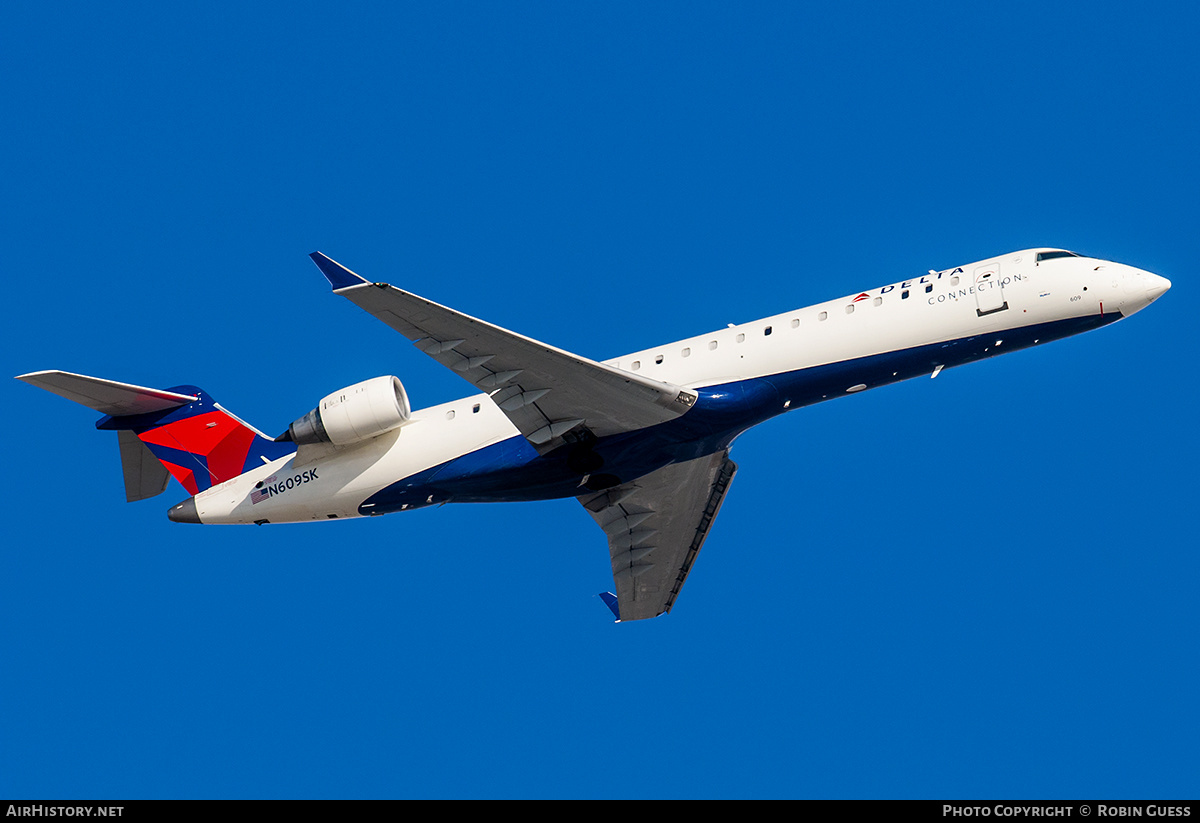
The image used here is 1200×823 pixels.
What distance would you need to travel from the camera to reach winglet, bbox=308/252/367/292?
20.6 metres

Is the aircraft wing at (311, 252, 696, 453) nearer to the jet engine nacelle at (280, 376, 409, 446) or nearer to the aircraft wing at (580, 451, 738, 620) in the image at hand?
the jet engine nacelle at (280, 376, 409, 446)

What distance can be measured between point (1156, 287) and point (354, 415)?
14.8 m

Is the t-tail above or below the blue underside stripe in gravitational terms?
above

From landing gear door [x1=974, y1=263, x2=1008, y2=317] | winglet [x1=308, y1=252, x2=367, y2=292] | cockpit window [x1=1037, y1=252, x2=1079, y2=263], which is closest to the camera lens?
winglet [x1=308, y1=252, x2=367, y2=292]

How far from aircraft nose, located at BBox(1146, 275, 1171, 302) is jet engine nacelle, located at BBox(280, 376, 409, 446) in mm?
13810

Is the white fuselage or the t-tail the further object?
the t-tail

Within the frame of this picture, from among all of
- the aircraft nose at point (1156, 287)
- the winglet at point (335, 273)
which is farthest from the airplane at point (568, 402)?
the winglet at point (335, 273)

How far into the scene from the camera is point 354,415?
24906 millimetres

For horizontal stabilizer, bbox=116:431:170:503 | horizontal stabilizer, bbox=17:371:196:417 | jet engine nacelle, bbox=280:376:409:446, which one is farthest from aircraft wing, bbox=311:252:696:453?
horizontal stabilizer, bbox=116:431:170:503
